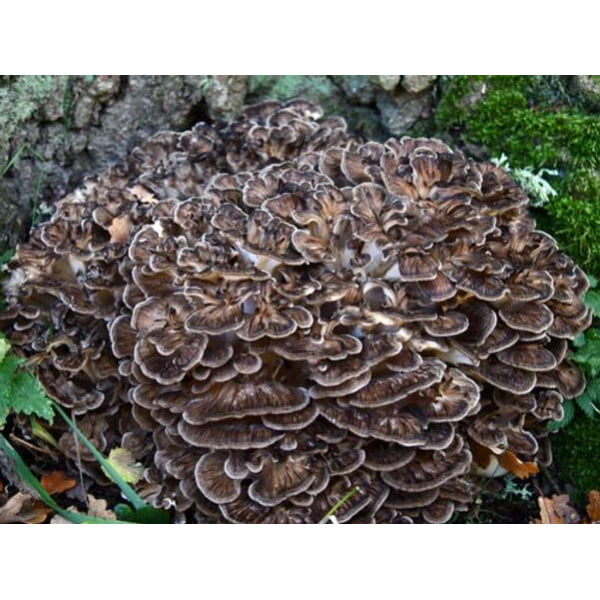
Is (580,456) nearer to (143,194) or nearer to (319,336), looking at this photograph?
(319,336)

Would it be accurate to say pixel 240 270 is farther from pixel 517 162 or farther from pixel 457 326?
pixel 517 162

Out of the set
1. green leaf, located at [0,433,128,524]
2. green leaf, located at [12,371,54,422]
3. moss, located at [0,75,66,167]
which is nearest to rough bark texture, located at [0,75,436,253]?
moss, located at [0,75,66,167]

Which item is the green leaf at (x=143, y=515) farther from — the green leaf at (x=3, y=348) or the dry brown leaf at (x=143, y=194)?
the dry brown leaf at (x=143, y=194)

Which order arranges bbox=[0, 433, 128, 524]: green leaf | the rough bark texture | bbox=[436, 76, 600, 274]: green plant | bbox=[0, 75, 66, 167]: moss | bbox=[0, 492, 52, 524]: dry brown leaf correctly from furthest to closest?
the rough bark texture < bbox=[0, 75, 66, 167]: moss < bbox=[436, 76, 600, 274]: green plant < bbox=[0, 492, 52, 524]: dry brown leaf < bbox=[0, 433, 128, 524]: green leaf

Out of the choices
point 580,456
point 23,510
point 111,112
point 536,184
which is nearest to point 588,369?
point 580,456

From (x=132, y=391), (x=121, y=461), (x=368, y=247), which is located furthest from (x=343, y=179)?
(x=121, y=461)

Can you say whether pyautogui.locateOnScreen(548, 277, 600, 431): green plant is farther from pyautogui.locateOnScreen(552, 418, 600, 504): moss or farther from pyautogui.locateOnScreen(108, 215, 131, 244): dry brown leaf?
pyautogui.locateOnScreen(108, 215, 131, 244): dry brown leaf

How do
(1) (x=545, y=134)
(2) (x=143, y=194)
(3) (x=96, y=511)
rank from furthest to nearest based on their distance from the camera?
1. (1) (x=545, y=134)
2. (2) (x=143, y=194)
3. (3) (x=96, y=511)
